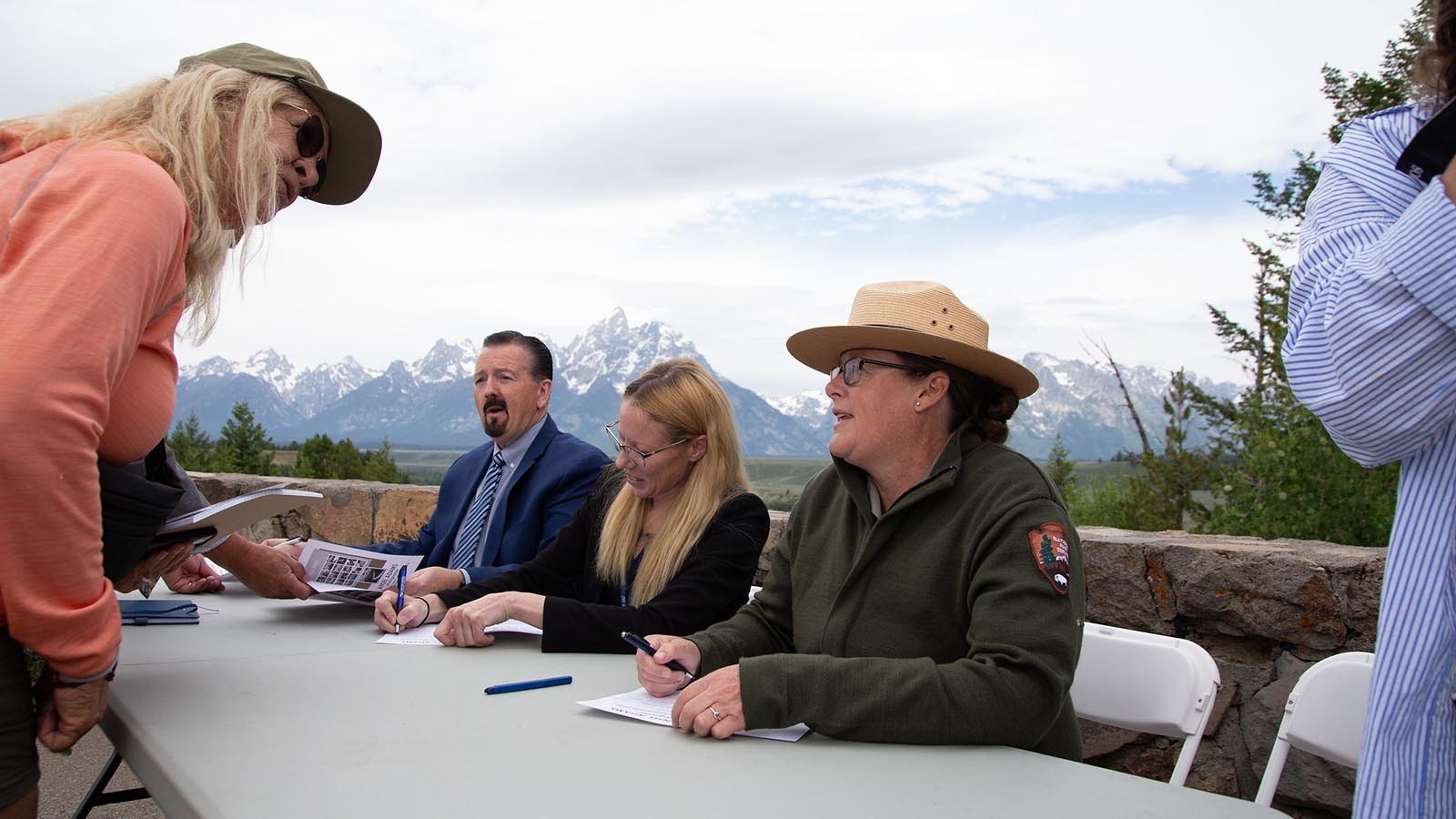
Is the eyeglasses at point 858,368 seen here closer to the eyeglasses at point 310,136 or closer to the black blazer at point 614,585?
the black blazer at point 614,585

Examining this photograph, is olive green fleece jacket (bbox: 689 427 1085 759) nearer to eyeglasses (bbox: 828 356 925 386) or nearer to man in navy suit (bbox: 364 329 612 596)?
eyeglasses (bbox: 828 356 925 386)

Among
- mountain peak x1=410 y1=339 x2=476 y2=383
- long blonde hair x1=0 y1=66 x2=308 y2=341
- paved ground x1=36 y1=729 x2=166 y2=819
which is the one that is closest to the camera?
long blonde hair x1=0 y1=66 x2=308 y2=341

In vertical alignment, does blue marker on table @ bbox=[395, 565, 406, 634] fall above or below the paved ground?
above

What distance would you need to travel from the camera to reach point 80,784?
3680mm

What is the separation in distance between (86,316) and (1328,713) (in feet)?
7.01

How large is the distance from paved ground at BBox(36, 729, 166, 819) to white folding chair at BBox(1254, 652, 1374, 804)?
3318 mm

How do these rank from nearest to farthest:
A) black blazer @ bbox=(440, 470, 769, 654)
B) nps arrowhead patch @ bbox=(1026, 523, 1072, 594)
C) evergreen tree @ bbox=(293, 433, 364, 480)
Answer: nps arrowhead patch @ bbox=(1026, 523, 1072, 594) → black blazer @ bbox=(440, 470, 769, 654) → evergreen tree @ bbox=(293, 433, 364, 480)

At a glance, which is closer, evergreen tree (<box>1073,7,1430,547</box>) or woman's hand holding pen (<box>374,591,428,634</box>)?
woman's hand holding pen (<box>374,591,428,634</box>)

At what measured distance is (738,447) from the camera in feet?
9.41

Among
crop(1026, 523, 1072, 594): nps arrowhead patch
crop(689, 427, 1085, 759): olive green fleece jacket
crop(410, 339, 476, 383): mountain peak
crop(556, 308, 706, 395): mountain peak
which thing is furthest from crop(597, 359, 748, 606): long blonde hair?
crop(410, 339, 476, 383): mountain peak

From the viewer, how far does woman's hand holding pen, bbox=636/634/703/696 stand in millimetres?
1775

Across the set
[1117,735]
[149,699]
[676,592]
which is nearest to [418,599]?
[676,592]

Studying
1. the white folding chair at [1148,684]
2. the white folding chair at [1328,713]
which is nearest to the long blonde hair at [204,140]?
the white folding chair at [1148,684]

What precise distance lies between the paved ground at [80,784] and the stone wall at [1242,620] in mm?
3149
